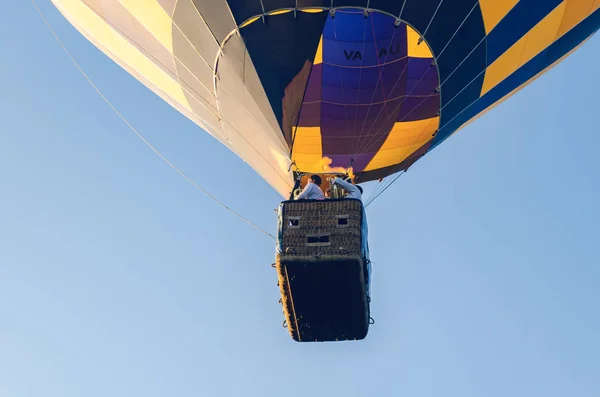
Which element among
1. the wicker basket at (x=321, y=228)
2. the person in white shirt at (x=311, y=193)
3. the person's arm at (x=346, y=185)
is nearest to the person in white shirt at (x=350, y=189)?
the person's arm at (x=346, y=185)

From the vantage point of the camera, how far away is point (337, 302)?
19.3 ft

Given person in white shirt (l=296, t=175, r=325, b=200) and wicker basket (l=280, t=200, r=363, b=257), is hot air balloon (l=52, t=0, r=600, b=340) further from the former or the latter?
person in white shirt (l=296, t=175, r=325, b=200)

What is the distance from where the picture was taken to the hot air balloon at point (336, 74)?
608 cm

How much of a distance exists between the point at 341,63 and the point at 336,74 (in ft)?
0.41

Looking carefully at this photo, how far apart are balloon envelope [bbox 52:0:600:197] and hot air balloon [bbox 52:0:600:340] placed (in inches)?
0.5

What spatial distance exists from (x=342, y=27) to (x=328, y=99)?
777mm

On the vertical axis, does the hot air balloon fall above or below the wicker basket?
above

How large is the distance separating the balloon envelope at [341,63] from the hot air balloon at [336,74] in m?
0.01

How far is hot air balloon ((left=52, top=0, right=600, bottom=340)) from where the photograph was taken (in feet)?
20.0

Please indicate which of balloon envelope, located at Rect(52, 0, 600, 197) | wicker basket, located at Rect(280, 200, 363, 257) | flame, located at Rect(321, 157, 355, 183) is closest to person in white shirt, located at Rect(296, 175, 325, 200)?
wicker basket, located at Rect(280, 200, 363, 257)

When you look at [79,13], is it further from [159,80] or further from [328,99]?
[328,99]

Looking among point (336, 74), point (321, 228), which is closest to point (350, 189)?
point (321, 228)

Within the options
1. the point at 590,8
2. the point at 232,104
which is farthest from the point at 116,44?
the point at 590,8

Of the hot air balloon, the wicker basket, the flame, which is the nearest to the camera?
the wicker basket
